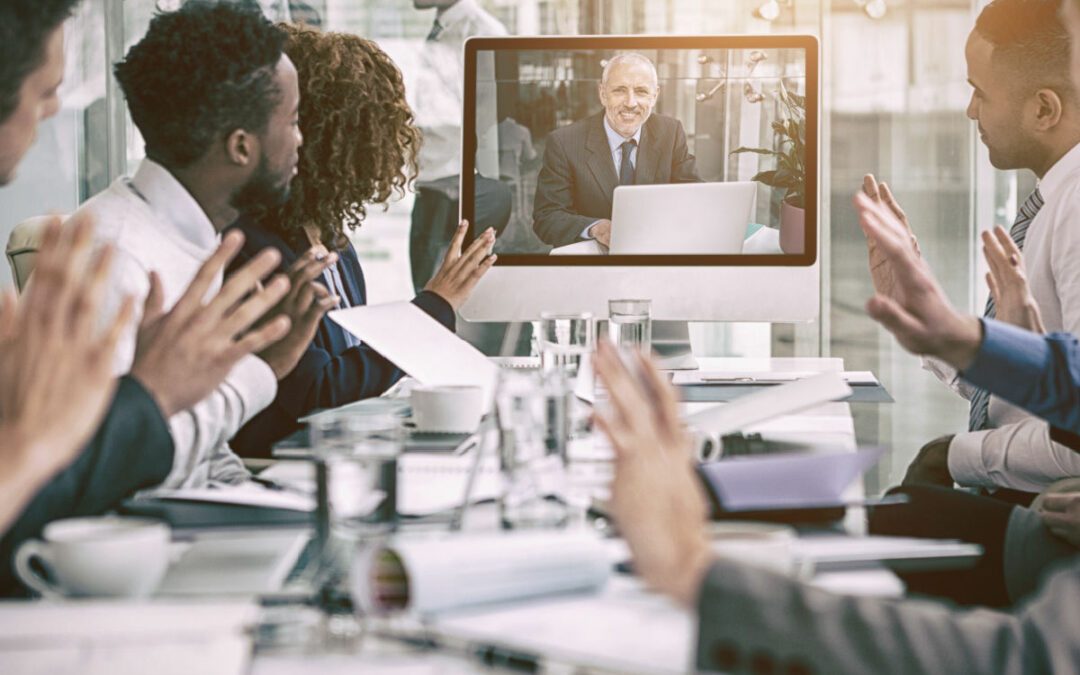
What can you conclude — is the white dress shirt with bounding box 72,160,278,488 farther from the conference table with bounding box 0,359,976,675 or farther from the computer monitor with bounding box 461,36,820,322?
the computer monitor with bounding box 461,36,820,322

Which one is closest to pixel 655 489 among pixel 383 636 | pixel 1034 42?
pixel 383 636

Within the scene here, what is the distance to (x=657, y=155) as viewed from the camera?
2123 millimetres

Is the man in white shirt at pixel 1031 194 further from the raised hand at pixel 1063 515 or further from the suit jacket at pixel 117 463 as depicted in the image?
the suit jacket at pixel 117 463

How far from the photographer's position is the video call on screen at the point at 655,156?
2.10m

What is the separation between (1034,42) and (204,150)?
151 centimetres

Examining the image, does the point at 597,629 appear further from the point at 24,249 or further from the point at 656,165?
the point at 24,249

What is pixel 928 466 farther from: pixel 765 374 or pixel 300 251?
pixel 300 251

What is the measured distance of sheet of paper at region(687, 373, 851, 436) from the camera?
1335 mm

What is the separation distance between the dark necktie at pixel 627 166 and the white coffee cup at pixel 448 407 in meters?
0.65

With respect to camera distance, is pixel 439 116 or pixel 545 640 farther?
pixel 439 116

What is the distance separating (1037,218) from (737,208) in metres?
0.53

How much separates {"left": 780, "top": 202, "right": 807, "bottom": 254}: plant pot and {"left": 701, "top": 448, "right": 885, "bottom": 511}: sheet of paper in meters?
1.10

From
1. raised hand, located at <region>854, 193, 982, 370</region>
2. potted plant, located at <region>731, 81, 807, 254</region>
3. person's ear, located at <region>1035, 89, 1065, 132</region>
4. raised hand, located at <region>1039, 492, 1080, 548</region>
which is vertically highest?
person's ear, located at <region>1035, 89, 1065, 132</region>

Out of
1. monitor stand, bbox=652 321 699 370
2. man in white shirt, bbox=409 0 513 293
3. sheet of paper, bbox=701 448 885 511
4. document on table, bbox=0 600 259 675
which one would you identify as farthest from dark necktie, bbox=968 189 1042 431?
man in white shirt, bbox=409 0 513 293
